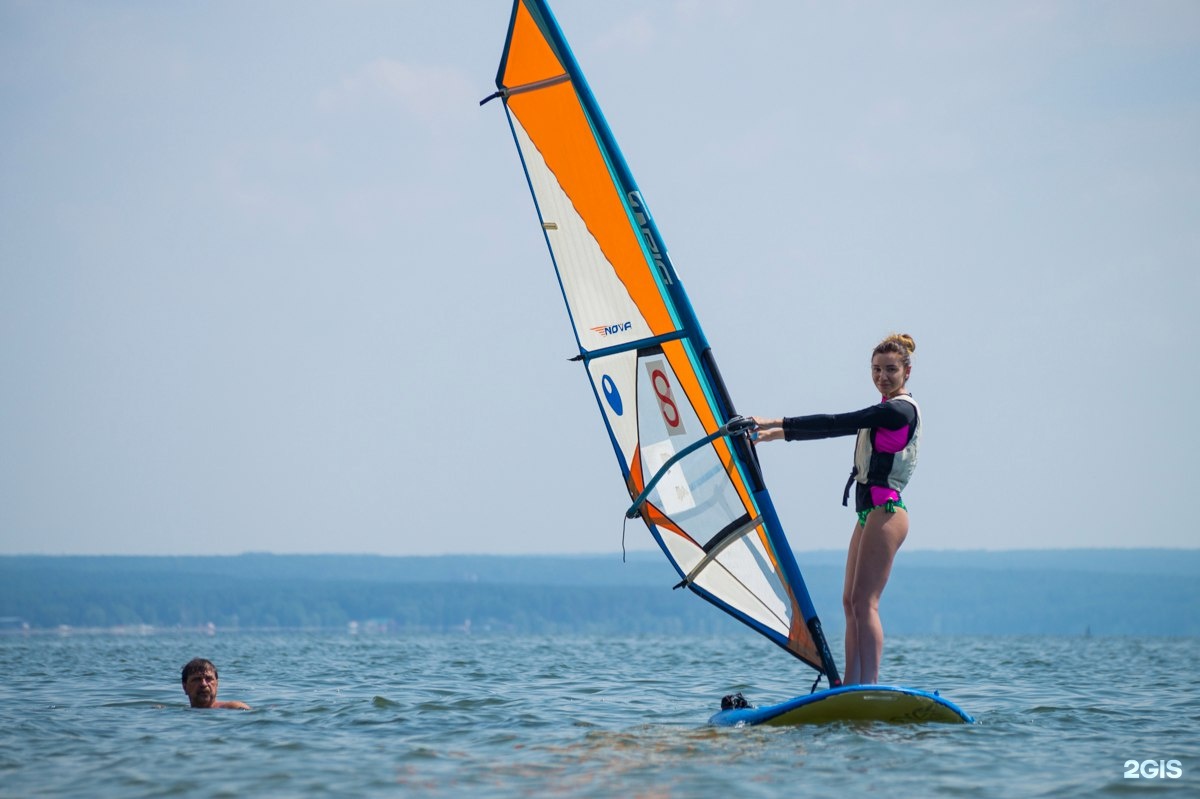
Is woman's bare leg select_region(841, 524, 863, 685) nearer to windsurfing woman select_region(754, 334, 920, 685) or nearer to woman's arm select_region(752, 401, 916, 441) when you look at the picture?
windsurfing woman select_region(754, 334, 920, 685)

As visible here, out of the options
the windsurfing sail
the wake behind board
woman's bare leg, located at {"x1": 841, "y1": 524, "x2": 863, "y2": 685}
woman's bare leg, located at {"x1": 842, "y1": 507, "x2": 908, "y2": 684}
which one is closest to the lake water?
the wake behind board

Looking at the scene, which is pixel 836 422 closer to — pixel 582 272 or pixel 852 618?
pixel 852 618

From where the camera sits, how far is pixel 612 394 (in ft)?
27.6

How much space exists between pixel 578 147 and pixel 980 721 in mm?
5388

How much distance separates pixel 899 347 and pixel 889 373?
7.8 inches

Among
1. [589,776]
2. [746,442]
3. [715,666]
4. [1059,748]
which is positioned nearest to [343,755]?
[589,776]

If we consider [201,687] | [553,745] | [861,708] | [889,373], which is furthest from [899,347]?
[201,687]

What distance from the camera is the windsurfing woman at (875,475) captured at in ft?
25.0

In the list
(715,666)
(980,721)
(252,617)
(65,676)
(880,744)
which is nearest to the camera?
(880,744)

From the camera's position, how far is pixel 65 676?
56.0 feet

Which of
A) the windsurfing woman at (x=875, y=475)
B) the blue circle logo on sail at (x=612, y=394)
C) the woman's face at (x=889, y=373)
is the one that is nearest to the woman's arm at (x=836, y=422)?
the windsurfing woman at (x=875, y=475)

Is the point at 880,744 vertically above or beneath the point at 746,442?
beneath

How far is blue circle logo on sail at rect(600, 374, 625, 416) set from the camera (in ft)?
27.6

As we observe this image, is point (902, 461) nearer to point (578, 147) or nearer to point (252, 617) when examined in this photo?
point (578, 147)
